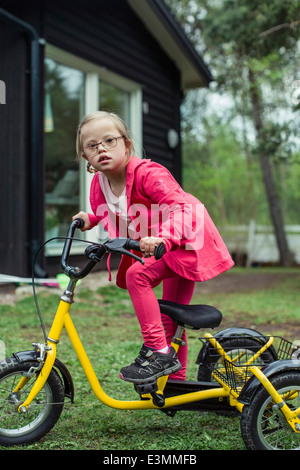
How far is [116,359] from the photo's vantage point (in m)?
3.69

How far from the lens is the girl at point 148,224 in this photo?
229cm

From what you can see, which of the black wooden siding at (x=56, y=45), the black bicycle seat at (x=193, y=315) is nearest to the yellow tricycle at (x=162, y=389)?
the black bicycle seat at (x=193, y=315)

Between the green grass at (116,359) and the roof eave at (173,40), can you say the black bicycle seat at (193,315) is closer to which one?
the green grass at (116,359)

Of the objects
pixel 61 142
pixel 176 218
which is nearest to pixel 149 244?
pixel 176 218

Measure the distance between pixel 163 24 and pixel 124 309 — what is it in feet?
16.6

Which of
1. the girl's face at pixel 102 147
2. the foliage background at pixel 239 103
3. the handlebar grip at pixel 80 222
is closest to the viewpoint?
the girl's face at pixel 102 147

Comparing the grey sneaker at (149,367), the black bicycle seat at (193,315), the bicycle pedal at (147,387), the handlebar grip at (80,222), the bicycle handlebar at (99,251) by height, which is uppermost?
the handlebar grip at (80,222)

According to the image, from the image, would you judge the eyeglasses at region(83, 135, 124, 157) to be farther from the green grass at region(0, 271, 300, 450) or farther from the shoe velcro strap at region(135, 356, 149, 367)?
the green grass at region(0, 271, 300, 450)

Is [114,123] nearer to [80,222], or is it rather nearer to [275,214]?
[80,222]

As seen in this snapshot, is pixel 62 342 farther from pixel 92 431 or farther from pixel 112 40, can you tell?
pixel 112 40

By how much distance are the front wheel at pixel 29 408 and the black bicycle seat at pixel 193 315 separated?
1.87 feet

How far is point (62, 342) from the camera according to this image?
414cm

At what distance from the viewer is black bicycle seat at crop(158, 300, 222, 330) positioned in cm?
231

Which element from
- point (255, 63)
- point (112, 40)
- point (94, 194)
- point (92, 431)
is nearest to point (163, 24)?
point (112, 40)
